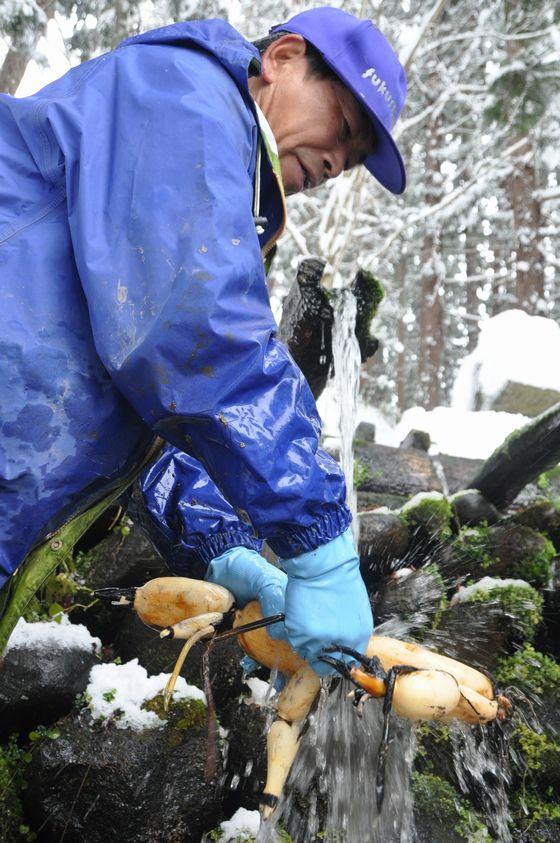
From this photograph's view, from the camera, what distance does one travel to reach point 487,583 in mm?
4906

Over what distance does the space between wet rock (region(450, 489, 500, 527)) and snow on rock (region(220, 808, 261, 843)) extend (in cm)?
319

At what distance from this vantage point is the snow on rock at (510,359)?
36.5 ft

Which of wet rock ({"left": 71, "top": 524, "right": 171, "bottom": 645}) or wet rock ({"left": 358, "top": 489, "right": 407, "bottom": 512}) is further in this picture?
wet rock ({"left": 358, "top": 489, "right": 407, "bottom": 512})

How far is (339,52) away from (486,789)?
369 centimetres

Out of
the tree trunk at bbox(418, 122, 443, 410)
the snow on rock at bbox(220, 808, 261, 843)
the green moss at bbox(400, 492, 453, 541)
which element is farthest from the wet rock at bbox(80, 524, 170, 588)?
the tree trunk at bbox(418, 122, 443, 410)

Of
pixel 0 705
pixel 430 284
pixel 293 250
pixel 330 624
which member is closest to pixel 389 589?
pixel 0 705

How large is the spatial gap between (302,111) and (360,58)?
9.1 inches

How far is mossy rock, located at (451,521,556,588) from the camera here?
5.33 m

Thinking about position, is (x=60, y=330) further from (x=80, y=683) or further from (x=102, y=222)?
(x=80, y=683)

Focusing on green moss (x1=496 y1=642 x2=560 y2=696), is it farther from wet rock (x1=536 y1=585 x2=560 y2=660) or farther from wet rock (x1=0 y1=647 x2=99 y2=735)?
wet rock (x1=0 y1=647 x2=99 y2=735)

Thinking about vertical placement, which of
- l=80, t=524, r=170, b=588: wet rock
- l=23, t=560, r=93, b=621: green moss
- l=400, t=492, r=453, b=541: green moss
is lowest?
l=400, t=492, r=453, b=541: green moss

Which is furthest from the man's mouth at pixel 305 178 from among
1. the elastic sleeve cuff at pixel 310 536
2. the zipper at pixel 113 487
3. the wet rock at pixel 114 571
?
the wet rock at pixel 114 571

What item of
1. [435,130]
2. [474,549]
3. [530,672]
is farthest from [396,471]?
[435,130]

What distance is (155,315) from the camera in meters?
1.54
